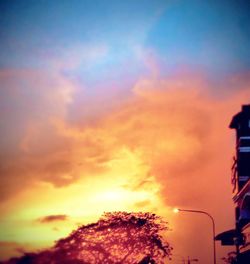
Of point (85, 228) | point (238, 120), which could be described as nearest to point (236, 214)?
point (238, 120)

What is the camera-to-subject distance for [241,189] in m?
32.7

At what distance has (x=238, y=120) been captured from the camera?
40000 mm

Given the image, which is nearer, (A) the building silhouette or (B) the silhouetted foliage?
(B) the silhouetted foliage

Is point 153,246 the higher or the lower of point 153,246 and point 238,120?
the lower

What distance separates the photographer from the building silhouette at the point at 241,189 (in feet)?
107

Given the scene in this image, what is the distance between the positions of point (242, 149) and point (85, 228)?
61.2ft

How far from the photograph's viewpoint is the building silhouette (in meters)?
32.5

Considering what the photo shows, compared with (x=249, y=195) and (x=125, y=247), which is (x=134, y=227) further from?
(x=249, y=195)

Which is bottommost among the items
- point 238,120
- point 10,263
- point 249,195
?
point 10,263

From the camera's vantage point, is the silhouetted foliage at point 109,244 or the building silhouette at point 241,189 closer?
the silhouetted foliage at point 109,244

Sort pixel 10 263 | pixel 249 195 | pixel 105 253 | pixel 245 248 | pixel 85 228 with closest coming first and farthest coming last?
pixel 10 263
pixel 105 253
pixel 85 228
pixel 249 195
pixel 245 248

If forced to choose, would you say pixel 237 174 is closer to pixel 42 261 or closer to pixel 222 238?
pixel 222 238

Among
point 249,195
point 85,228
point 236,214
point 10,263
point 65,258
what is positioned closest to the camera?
point 10,263

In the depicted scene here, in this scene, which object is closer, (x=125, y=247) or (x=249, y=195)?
(x=249, y=195)
